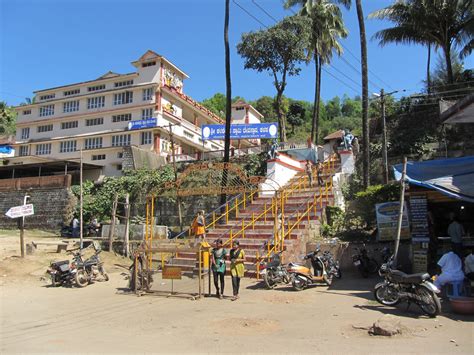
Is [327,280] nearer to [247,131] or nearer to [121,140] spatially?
[247,131]

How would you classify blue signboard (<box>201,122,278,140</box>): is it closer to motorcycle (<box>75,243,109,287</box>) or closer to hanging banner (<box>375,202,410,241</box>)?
hanging banner (<box>375,202,410,241</box>)

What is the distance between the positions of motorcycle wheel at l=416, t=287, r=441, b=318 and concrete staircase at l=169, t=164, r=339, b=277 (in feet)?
19.0

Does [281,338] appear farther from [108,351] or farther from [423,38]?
[423,38]

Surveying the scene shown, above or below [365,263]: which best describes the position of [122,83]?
above

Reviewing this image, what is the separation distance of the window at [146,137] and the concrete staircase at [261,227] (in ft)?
81.7

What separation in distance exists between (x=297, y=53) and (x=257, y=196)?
1446cm

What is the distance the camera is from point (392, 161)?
2523cm

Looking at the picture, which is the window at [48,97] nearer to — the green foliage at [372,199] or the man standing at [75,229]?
the man standing at [75,229]

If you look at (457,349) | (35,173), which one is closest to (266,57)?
(35,173)

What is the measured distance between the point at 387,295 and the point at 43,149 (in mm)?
48988

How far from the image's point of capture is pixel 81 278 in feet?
43.1

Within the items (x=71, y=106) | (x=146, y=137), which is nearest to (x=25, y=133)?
(x=71, y=106)

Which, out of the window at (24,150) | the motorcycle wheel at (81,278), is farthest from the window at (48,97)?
the motorcycle wheel at (81,278)

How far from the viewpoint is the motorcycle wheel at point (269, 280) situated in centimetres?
1187
